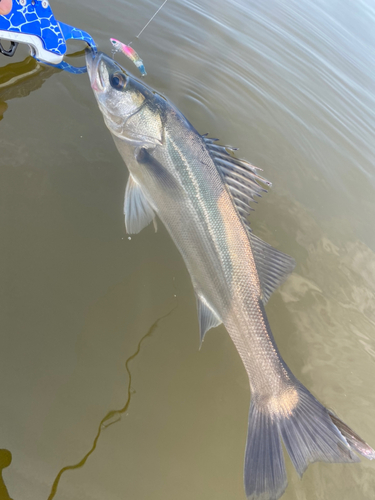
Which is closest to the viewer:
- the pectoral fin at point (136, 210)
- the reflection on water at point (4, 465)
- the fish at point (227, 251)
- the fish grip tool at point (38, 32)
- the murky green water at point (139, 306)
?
the reflection on water at point (4, 465)

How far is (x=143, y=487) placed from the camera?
1.96m

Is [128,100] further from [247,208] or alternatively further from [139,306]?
[139,306]

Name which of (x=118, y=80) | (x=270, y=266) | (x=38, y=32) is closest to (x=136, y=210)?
(x=118, y=80)

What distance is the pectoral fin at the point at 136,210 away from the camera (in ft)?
7.99

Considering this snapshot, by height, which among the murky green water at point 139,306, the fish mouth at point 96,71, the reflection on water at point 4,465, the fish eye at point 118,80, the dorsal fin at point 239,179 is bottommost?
the reflection on water at point 4,465

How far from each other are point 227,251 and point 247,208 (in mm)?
338

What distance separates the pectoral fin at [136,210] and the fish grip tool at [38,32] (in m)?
1.48

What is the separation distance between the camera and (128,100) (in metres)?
2.34

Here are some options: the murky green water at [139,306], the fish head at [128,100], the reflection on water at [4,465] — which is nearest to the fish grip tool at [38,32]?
the murky green water at [139,306]

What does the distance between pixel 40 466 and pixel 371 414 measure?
2.52 metres

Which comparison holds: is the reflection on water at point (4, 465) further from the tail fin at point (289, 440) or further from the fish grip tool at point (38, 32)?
the fish grip tool at point (38, 32)

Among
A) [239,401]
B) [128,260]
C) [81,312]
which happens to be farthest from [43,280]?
[239,401]

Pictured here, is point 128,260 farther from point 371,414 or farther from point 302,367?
point 371,414

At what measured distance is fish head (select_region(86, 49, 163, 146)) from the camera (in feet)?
7.59
